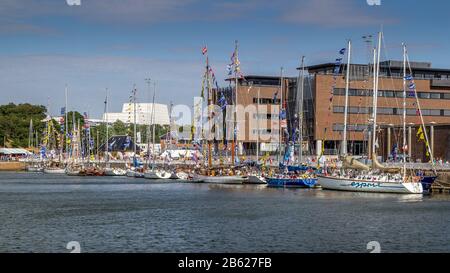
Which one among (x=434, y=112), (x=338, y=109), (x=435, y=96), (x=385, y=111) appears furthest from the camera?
(x=435, y=96)

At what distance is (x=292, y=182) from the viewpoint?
10256cm

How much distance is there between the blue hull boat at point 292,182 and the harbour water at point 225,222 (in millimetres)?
7992

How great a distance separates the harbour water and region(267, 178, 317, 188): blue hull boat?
7992mm

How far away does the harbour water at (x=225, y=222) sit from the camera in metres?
47.3

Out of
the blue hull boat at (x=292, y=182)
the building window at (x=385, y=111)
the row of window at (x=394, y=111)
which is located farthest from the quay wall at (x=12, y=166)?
the blue hull boat at (x=292, y=182)

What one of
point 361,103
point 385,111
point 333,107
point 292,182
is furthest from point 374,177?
point 385,111

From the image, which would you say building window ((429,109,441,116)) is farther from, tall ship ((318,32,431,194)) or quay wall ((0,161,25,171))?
quay wall ((0,161,25,171))

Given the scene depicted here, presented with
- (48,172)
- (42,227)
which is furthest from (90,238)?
(48,172)

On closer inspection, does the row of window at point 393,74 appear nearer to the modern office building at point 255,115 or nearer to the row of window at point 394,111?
the row of window at point 394,111

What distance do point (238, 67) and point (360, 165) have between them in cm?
2757

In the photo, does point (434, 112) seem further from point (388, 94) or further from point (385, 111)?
point (385, 111)

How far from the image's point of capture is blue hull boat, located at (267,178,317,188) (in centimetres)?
10018

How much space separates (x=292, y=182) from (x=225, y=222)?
144 ft
